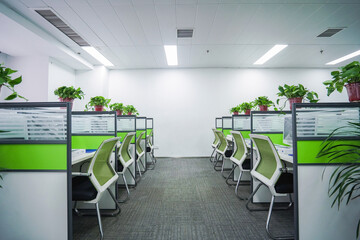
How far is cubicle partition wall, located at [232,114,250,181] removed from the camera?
9.89 ft

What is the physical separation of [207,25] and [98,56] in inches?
119

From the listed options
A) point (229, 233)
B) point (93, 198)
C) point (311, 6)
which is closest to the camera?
point (93, 198)

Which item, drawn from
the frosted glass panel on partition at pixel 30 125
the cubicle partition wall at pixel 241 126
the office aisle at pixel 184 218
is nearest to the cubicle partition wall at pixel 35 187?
the frosted glass panel on partition at pixel 30 125

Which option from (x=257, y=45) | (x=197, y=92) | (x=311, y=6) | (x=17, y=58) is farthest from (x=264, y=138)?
(x=17, y=58)

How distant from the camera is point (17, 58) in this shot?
4.08 metres

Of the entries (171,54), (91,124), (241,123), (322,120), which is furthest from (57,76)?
(322,120)

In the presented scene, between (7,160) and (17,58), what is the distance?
4.15 metres

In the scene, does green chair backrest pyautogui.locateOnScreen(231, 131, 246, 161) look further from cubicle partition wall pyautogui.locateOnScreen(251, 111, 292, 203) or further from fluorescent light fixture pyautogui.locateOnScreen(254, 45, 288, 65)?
fluorescent light fixture pyautogui.locateOnScreen(254, 45, 288, 65)

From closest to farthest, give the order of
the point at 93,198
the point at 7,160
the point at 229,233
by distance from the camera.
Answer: the point at 7,160 → the point at 93,198 → the point at 229,233

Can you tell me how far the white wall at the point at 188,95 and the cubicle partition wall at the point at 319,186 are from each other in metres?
4.15

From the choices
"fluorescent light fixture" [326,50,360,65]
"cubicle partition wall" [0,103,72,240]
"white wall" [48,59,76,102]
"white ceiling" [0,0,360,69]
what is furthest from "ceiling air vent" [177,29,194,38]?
"fluorescent light fixture" [326,50,360,65]

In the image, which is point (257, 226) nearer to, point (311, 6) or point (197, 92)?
point (311, 6)

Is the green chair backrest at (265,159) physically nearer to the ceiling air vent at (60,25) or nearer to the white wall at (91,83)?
the ceiling air vent at (60,25)

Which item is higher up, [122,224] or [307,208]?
[307,208]
